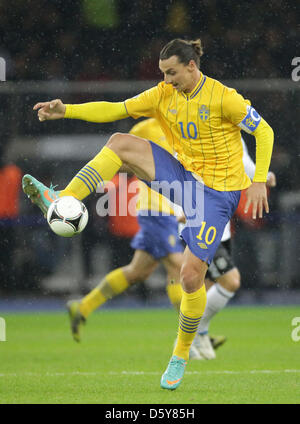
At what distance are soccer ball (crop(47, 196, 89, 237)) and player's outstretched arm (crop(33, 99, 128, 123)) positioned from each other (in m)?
0.60

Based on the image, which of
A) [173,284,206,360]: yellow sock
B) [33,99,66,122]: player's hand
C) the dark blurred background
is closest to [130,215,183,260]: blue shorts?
[173,284,206,360]: yellow sock

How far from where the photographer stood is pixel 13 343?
7.05 metres

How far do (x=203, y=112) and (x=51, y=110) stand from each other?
2.88 ft

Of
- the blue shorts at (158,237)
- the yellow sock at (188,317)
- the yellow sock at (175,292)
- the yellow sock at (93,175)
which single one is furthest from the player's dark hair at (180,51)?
the yellow sock at (175,292)

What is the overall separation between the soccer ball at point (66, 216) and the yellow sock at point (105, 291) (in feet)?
7.87

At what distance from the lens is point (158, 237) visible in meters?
6.73

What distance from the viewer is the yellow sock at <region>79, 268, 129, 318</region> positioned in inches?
265

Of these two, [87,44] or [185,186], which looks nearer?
[185,186]

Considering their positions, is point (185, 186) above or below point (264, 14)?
below

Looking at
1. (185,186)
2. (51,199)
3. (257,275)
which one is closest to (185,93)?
(185,186)

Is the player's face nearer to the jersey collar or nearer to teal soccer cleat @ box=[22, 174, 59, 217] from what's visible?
the jersey collar

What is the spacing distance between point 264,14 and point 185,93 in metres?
7.29
